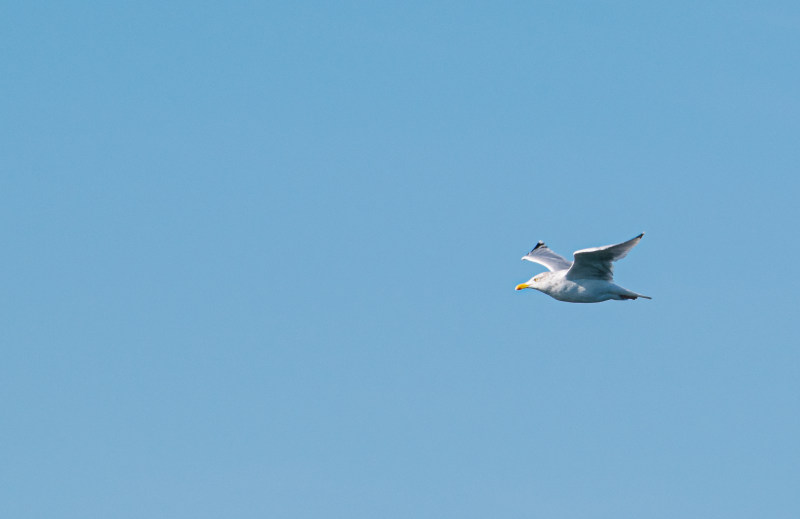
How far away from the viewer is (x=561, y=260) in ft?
200

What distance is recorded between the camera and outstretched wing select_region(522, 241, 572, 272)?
59000 millimetres

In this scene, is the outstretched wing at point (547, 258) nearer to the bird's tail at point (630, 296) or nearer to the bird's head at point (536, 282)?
the bird's head at point (536, 282)

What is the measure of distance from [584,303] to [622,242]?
588 cm

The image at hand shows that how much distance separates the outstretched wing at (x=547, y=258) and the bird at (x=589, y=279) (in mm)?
2569

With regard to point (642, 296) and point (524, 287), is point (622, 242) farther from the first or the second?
point (524, 287)

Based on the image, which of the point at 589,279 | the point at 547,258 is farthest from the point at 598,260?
the point at 547,258

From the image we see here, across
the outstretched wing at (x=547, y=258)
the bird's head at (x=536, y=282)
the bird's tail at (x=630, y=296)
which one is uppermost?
the outstretched wing at (x=547, y=258)

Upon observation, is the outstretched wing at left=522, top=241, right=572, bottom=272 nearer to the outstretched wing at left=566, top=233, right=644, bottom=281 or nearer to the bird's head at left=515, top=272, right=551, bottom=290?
the bird's head at left=515, top=272, right=551, bottom=290

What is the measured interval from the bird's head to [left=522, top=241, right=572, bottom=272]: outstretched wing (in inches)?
56.6

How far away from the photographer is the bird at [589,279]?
49750 mm

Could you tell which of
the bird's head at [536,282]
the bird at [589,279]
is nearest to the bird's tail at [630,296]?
the bird at [589,279]

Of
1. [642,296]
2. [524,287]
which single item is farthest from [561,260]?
[642,296]

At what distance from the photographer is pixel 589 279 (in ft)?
172

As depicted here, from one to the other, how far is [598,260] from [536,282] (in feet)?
19.1
